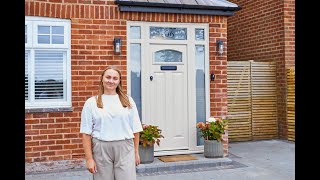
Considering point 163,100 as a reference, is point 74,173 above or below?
below

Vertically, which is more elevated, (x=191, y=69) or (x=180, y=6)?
(x=180, y=6)

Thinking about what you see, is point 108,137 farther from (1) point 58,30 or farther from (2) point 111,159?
(1) point 58,30

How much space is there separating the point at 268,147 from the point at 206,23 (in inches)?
Answer: 145

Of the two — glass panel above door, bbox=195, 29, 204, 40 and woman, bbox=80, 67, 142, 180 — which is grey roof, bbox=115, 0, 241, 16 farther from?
woman, bbox=80, 67, 142, 180

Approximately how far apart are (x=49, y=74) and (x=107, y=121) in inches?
149

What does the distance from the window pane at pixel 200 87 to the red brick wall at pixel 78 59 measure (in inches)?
47.2

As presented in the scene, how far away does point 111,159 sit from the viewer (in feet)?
12.6

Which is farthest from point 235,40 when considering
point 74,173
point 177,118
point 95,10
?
point 74,173

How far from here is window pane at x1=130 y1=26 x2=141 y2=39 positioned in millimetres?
7605

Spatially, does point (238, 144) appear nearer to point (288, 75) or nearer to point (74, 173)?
point (288, 75)

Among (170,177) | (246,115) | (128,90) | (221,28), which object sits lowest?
(170,177)

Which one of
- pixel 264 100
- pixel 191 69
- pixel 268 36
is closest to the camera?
pixel 191 69

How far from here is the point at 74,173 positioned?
22.6 ft

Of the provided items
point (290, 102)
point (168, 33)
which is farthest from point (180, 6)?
point (290, 102)
